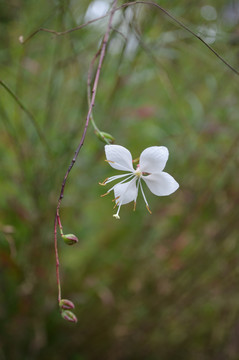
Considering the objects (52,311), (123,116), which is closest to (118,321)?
(52,311)

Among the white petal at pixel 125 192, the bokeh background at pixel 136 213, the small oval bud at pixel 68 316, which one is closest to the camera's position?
the small oval bud at pixel 68 316

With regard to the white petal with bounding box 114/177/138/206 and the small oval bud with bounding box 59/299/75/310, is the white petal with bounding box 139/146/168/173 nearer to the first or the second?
the white petal with bounding box 114/177/138/206

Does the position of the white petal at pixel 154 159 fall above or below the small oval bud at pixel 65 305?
above

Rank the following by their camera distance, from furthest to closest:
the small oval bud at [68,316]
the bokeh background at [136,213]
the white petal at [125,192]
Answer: the bokeh background at [136,213] < the white petal at [125,192] < the small oval bud at [68,316]

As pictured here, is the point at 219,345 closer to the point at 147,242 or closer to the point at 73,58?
the point at 147,242

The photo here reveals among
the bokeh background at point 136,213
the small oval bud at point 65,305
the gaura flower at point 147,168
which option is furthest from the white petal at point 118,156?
the bokeh background at point 136,213

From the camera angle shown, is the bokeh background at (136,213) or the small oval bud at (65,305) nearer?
the small oval bud at (65,305)

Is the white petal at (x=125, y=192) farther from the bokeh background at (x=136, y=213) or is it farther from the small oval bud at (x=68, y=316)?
the bokeh background at (x=136, y=213)

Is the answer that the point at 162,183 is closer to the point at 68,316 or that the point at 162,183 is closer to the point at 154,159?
the point at 154,159
